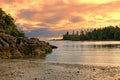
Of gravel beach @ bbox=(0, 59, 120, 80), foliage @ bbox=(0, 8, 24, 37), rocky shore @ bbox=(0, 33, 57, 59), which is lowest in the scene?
gravel beach @ bbox=(0, 59, 120, 80)

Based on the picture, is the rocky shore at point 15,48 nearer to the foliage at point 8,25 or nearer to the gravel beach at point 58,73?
the foliage at point 8,25

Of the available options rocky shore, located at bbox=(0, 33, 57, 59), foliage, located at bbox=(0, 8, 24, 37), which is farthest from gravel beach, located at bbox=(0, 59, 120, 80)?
foliage, located at bbox=(0, 8, 24, 37)

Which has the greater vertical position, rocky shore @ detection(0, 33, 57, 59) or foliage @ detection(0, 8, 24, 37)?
foliage @ detection(0, 8, 24, 37)

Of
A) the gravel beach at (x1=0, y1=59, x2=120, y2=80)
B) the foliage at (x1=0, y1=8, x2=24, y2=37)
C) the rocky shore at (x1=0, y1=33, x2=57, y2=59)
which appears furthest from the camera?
the foliage at (x1=0, y1=8, x2=24, y2=37)

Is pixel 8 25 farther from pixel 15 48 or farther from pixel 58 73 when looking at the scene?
pixel 58 73

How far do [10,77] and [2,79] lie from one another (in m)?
1.65

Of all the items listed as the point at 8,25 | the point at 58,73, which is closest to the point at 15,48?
the point at 58,73

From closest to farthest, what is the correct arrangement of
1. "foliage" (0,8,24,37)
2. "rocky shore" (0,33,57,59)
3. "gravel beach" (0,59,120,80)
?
"gravel beach" (0,59,120,80), "rocky shore" (0,33,57,59), "foliage" (0,8,24,37)

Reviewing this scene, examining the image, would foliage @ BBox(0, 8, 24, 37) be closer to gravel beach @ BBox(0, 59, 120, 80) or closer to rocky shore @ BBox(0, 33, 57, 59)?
rocky shore @ BBox(0, 33, 57, 59)

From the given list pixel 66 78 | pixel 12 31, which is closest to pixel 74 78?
pixel 66 78

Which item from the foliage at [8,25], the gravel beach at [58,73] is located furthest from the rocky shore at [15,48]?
the gravel beach at [58,73]

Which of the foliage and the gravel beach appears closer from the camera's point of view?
the gravel beach

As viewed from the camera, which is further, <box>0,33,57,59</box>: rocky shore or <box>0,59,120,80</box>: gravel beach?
<box>0,33,57,59</box>: rocky shore

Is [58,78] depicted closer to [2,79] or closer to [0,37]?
[2,79]
